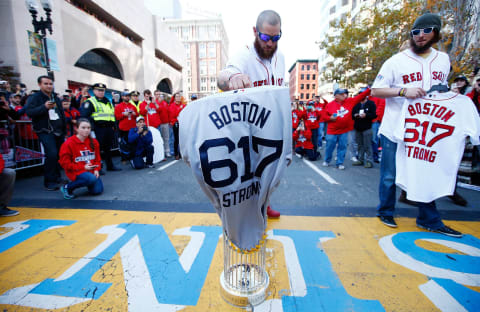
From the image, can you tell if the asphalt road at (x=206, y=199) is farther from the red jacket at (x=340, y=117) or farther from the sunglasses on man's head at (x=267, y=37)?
the sunglasses on man's head at (x=267, y=37)

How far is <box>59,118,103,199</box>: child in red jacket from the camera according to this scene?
386 cm

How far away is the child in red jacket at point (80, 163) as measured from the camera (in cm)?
386

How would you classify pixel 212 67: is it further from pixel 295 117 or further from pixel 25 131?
pixel 25 131

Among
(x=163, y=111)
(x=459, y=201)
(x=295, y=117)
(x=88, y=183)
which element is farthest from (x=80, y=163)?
(x=459, y=201)

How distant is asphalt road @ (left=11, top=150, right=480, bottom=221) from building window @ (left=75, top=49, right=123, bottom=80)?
40.6 ft

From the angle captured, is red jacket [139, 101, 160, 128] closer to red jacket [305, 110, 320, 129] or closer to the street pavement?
the street pavement

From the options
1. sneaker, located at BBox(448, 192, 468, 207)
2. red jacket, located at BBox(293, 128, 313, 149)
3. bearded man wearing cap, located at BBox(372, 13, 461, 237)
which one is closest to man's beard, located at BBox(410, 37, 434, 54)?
bearded man wearing cap, located at BBox(372, 13, 461, 237)

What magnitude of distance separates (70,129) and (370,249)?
24.3 ft

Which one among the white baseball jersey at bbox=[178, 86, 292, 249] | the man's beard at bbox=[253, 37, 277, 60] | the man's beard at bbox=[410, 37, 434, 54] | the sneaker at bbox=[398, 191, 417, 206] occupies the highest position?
the man's beard at bbox=[410, 37, 434, 54]

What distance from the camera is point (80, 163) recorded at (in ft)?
13.2

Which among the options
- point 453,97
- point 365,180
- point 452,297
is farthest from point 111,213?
point 365,180

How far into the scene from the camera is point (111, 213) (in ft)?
10.5

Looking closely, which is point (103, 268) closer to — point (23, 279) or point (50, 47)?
point (23, 279)

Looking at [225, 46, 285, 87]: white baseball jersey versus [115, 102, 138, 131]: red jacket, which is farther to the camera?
[115, 102, 138, 131]: red jacket
